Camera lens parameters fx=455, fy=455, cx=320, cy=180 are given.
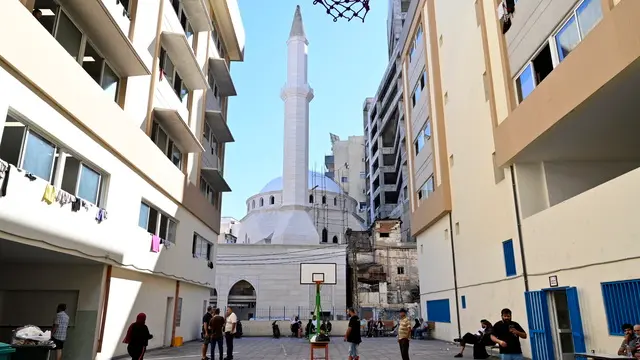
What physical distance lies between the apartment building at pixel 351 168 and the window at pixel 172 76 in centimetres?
5878

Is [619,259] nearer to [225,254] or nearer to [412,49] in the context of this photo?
[412,49]

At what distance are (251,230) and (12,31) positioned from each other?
155 ft

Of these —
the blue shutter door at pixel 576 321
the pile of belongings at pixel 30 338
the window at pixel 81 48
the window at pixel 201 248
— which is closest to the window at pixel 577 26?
the blue shutter door at pixel 576 321

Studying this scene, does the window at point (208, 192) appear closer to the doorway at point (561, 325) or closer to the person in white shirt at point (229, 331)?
the person in white shirt at point (229, 331)

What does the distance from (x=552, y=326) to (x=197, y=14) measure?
60.3 feet

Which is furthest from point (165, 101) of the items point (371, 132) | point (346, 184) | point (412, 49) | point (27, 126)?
point (346, 184)

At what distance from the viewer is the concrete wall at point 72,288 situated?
1184cm

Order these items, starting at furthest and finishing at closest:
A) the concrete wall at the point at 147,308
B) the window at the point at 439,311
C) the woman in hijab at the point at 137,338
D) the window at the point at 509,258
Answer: the window at the point at 439,311, the window at the point at 509,258, the concrete wall at the point at 147,308, the woman in hijab at the point at 137,338

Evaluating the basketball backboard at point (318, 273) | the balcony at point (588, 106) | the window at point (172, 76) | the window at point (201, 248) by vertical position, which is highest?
the window at point (172, 76)

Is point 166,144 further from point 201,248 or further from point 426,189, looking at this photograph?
point 426,189

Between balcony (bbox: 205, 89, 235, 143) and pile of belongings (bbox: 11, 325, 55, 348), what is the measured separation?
14.6m

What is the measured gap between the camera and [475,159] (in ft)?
57.3

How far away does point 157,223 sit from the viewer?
16516 mm

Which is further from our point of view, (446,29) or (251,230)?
(251,230)
